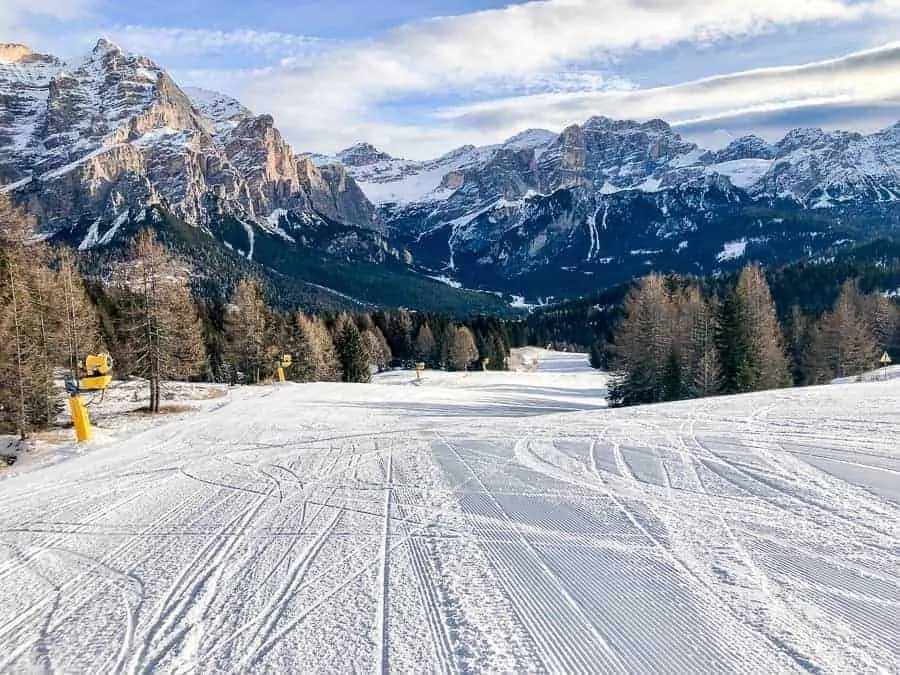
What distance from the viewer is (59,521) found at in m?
9.51

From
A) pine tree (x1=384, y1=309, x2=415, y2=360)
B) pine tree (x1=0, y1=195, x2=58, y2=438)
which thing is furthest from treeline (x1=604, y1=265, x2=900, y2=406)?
pine tree (x1=384, y1=309, x2=415, y2=360)

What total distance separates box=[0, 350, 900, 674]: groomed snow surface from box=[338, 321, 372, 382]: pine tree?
53.5 meters

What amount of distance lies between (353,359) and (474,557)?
205ft

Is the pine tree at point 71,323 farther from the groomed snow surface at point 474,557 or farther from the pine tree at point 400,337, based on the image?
the pine tree at point 400,337

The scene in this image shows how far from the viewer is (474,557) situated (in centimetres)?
700

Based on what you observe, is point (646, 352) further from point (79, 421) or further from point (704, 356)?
point (79, 421)

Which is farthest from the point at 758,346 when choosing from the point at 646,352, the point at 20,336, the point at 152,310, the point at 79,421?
the point at 20,336

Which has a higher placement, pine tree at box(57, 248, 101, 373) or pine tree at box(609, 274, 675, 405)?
pine tree at box(57, 248, 101, 373)

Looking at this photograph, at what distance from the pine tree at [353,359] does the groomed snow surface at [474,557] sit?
5348 centimetres

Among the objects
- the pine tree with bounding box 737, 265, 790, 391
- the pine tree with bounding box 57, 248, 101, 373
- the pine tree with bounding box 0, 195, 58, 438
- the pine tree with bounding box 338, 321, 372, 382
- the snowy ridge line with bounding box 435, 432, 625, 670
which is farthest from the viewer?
the pine tree with bounding box 338, 321, 372, 382

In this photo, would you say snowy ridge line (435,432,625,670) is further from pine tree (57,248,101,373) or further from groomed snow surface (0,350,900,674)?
pine tree (57,248,101,373)

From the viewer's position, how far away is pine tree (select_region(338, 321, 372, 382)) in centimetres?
6788

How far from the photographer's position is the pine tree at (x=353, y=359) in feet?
223

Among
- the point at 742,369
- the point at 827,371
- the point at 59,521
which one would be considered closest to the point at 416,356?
the point at 827,371
